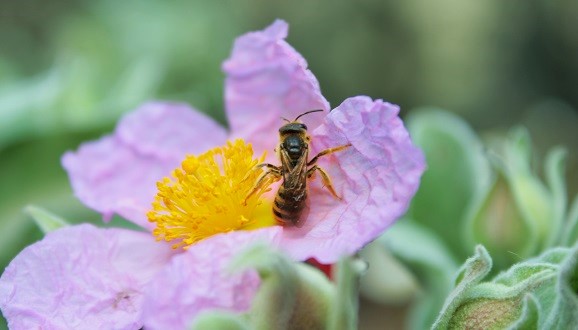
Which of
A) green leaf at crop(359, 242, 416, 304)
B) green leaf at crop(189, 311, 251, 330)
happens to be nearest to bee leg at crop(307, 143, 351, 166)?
green leaf at crop(189, 311, 251, 330)

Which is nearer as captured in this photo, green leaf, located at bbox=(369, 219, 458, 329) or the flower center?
the flower center

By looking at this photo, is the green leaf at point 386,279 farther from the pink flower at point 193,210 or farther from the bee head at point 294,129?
the bee head at point 294,129

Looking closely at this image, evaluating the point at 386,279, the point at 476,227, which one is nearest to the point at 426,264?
the point at 476,227

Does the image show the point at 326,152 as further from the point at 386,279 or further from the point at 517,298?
the point at 386,279

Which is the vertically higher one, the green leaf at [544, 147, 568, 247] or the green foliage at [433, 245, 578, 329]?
the green foliage at [433, 245, 578, 329]

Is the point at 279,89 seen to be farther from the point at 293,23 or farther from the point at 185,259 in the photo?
the point at 293,23

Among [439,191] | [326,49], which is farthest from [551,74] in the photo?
[439,191]

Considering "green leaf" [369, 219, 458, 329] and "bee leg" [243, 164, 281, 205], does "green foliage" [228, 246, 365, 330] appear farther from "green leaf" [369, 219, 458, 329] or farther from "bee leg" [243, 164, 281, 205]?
"green leaf" [369, 219, 458, 329]
